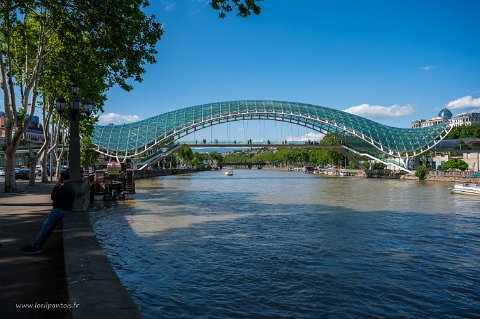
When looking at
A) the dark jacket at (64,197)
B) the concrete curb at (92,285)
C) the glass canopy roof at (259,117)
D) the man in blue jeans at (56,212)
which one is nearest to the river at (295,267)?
the concrete curb at (92,285)

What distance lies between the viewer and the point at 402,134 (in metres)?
111

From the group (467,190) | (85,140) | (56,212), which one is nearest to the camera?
(56,212)

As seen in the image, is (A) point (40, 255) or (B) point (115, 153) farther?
(B) point (115, 153)

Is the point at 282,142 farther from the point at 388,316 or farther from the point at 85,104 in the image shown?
the point at 388,316

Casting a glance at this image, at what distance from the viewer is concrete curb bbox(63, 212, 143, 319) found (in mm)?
4477

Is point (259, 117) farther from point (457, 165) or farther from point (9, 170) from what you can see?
point (9, 170)

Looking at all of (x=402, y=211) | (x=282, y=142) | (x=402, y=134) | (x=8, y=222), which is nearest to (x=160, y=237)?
(x=8, y=222)

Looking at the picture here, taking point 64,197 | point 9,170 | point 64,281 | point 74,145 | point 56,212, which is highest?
point 74,145

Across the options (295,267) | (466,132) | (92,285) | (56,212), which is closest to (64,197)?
(56,212)

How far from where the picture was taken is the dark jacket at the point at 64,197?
28.2 feet

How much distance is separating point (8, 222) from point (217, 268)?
22.4 feet

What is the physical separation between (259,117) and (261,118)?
0.59m

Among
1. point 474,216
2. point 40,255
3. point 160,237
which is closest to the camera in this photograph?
point 40,255

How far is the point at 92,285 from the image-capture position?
5.35 meters
